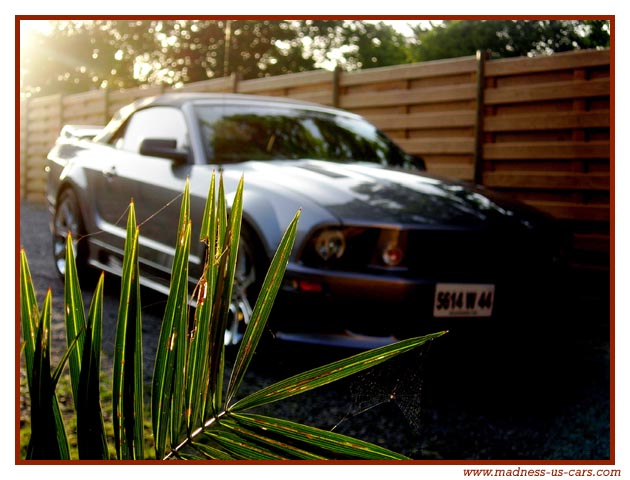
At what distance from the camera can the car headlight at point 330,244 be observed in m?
1.98

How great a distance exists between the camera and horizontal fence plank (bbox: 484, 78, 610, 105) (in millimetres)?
3100

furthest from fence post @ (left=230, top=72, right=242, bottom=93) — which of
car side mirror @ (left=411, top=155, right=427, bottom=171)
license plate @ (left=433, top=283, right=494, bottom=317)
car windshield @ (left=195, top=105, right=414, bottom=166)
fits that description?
car side mirror @ (left=411, top=155, right=427, bottom=171)

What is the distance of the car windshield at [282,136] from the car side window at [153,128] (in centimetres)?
8

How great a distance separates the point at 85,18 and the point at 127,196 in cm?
82

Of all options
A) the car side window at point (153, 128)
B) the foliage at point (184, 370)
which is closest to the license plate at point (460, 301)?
the car side window at point (153, 128)

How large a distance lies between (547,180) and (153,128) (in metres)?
1.89

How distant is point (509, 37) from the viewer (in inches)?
78.4

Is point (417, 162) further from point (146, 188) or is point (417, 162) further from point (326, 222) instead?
point (146, 188)

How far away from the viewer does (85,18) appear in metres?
1.04

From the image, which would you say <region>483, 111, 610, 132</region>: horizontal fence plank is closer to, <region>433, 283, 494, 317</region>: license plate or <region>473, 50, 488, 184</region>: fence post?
<region>473, 50, 488, 184</region>: fence post

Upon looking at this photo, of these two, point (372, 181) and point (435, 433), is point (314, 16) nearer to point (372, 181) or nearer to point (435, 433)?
point (372, 181)

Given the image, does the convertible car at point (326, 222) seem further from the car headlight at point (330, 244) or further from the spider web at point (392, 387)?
the spider web at point (392, 387)

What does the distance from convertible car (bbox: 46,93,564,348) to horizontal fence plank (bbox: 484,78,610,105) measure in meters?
0.92
